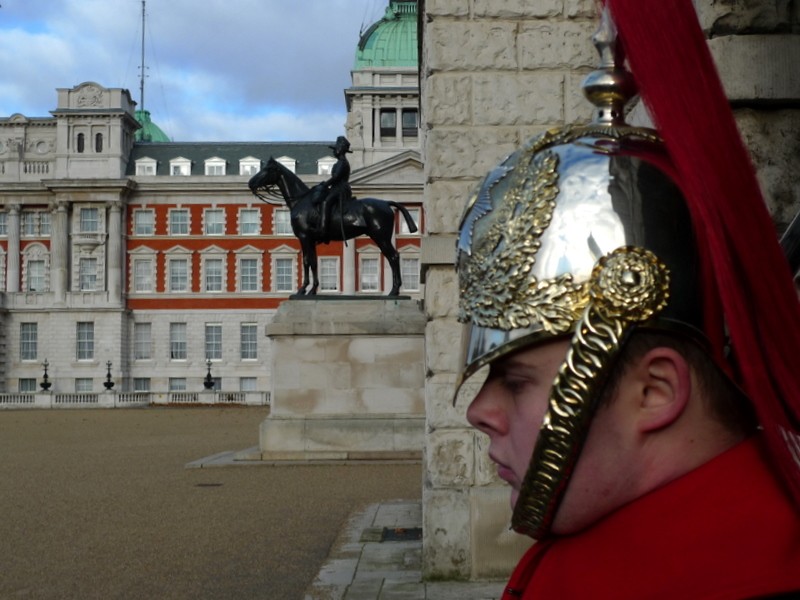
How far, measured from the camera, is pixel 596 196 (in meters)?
1.22

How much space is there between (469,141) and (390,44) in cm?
6121

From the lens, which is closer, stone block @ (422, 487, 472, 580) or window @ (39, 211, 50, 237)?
stone block @ (422, 487, 472, 580)

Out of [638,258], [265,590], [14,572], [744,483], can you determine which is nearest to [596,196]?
[638,258]

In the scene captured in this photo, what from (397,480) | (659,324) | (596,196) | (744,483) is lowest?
(397,480)

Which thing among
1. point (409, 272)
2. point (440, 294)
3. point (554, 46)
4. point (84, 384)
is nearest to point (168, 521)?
point (440, 294)

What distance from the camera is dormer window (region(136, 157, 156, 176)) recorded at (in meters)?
61.7

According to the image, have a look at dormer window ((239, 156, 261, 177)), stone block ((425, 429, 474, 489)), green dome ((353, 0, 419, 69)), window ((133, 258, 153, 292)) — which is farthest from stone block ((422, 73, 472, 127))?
green dome ((353, 0, 419, 69))

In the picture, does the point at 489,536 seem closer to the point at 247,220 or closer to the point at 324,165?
the point at 247,220

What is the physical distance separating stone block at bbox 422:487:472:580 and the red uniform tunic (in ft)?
17.5

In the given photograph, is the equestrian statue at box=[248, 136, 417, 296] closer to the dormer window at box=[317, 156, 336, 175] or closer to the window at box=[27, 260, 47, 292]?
the window at box=[27, 260, 47, 292]

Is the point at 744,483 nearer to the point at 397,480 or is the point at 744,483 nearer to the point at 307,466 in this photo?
the point at 397,480

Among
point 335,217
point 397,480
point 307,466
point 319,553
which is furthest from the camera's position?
point 335,217

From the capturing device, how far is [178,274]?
5916 cm

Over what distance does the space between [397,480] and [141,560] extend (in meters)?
5.27
